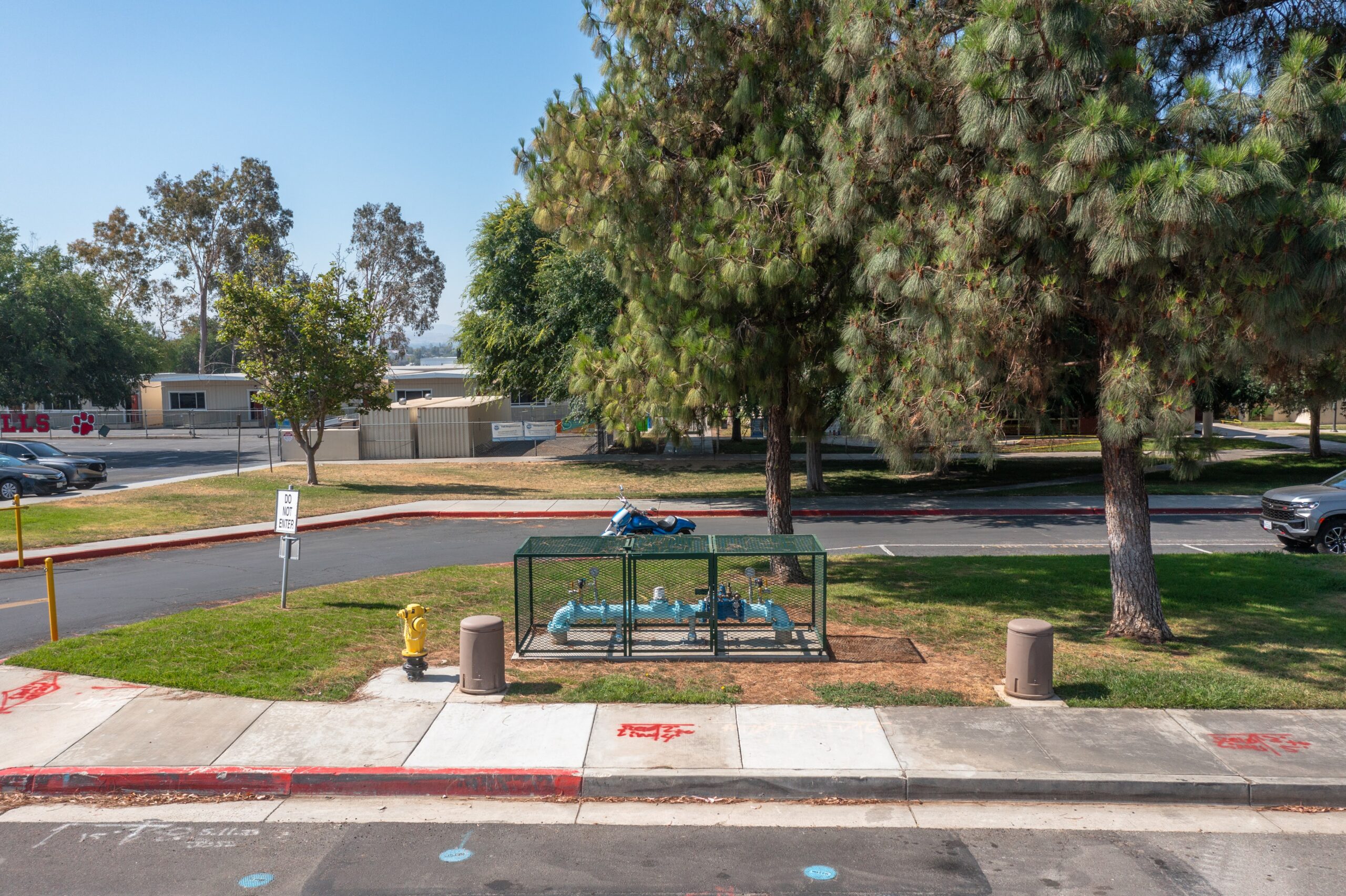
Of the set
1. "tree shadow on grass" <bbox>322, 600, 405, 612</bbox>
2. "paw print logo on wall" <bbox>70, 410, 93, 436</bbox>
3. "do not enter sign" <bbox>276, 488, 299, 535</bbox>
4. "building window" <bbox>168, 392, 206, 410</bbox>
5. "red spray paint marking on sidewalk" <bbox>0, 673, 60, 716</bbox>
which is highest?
"building window" <bbox>168, 392, 206, 410</bbox>

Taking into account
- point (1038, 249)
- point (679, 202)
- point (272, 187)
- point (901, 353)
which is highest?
point (272, 187)

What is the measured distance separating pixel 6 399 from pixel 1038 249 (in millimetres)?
44876

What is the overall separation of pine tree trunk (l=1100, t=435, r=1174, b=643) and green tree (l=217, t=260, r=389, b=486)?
837 inches

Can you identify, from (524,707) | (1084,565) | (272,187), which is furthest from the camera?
(272,187)

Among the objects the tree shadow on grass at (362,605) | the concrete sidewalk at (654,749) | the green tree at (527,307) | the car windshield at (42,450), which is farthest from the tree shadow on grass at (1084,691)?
the car windshield at (42,450)

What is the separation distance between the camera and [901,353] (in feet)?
33.9

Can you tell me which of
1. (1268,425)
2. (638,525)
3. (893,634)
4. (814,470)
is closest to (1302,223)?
(893,634)

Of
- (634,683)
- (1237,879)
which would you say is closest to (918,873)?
(1237,879)

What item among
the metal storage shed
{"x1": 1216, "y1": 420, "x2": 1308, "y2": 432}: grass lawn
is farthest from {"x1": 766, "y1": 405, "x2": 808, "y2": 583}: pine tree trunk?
{"x1": 1216, "y1": 420, "x2": 1308, "y2": 432}: grass lawn

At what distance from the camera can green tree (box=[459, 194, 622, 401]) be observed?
30.1 metres

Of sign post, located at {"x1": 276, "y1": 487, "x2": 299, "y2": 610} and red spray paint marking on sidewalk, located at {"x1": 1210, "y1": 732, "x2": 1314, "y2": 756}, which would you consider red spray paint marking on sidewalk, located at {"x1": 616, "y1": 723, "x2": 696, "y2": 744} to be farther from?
sign post, located at {"x1": 276, "y1": 487, "x2": 299, "y2": 610}

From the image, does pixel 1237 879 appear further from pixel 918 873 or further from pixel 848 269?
pixel 848 269

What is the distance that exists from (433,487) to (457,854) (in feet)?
71.3

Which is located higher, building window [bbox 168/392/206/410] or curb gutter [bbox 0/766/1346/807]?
building window [bbox 168/392/206/410]
